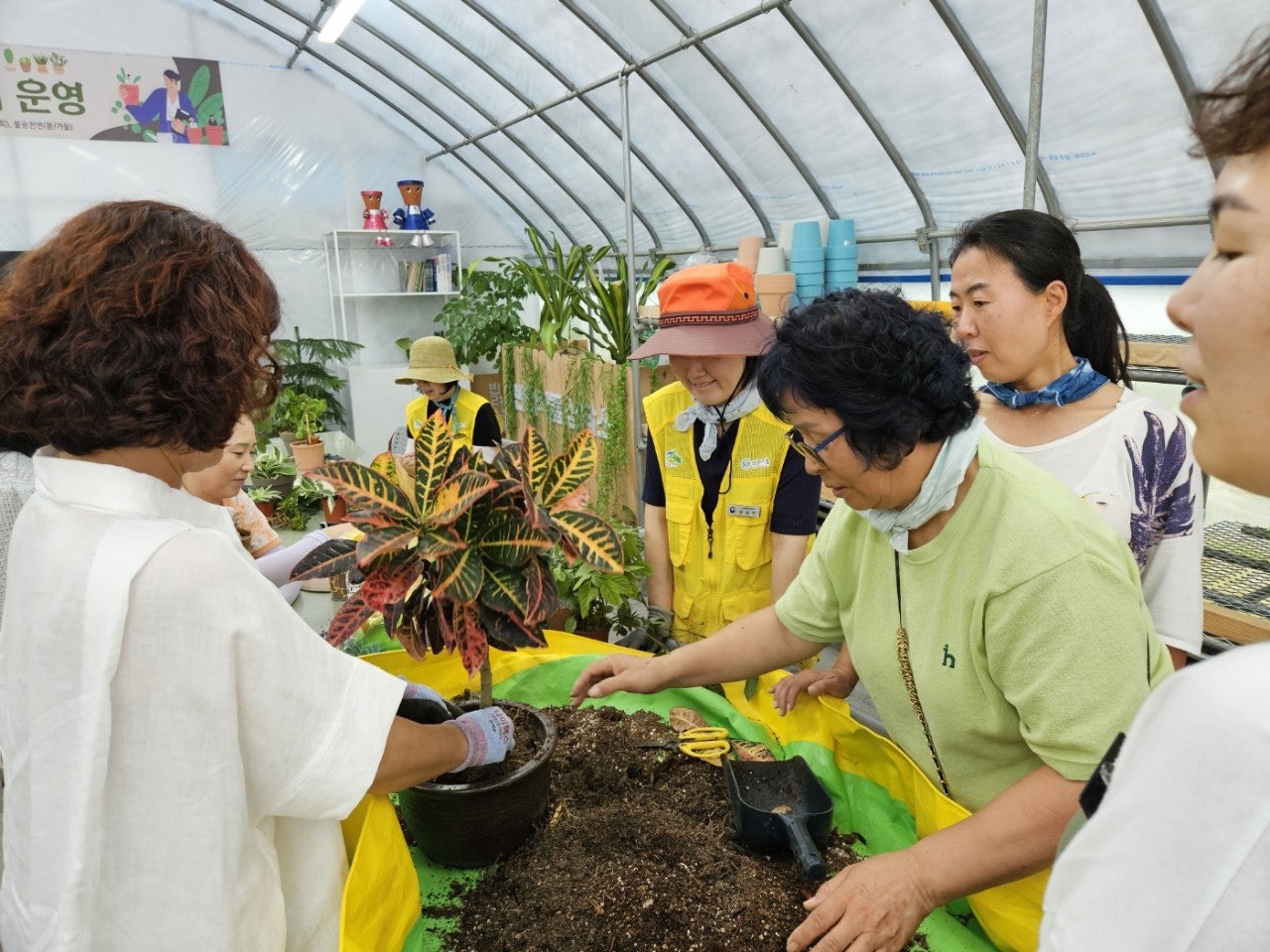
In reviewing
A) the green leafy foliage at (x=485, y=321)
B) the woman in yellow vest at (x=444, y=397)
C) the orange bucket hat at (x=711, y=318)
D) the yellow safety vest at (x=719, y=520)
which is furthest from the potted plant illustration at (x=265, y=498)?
the green leafy foliage at (x=485, y=321)

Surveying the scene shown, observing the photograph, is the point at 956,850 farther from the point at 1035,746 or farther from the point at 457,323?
the point at 457,323

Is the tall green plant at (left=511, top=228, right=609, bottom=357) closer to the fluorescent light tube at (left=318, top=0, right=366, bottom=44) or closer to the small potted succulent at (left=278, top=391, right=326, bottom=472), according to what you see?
the small potted succulent at (left=278, top=391, right=326, bottom=472)

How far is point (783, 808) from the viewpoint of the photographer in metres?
1.25

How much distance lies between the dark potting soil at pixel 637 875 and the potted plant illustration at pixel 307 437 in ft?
7.72

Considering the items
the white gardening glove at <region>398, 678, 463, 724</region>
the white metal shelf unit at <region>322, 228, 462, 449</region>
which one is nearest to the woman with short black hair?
the white gardening glove at <region>398, 678, 463, 724</region>

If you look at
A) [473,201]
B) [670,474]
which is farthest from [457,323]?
[670,474]

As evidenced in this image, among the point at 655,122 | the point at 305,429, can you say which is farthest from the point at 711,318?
the point at 655,122

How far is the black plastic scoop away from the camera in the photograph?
1165 mm

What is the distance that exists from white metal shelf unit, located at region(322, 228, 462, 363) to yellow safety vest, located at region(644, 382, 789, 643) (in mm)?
7462

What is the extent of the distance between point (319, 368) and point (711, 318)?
7454 mm

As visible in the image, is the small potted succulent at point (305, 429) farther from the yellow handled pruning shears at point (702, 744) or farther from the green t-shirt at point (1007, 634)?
the green t-shirt at point (1007, 634)

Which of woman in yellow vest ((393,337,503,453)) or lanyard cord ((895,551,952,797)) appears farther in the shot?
woman in yellow vest ((393,337,503,453))

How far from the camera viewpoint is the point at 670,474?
7.91 feet

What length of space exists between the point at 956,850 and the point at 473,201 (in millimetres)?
10155
